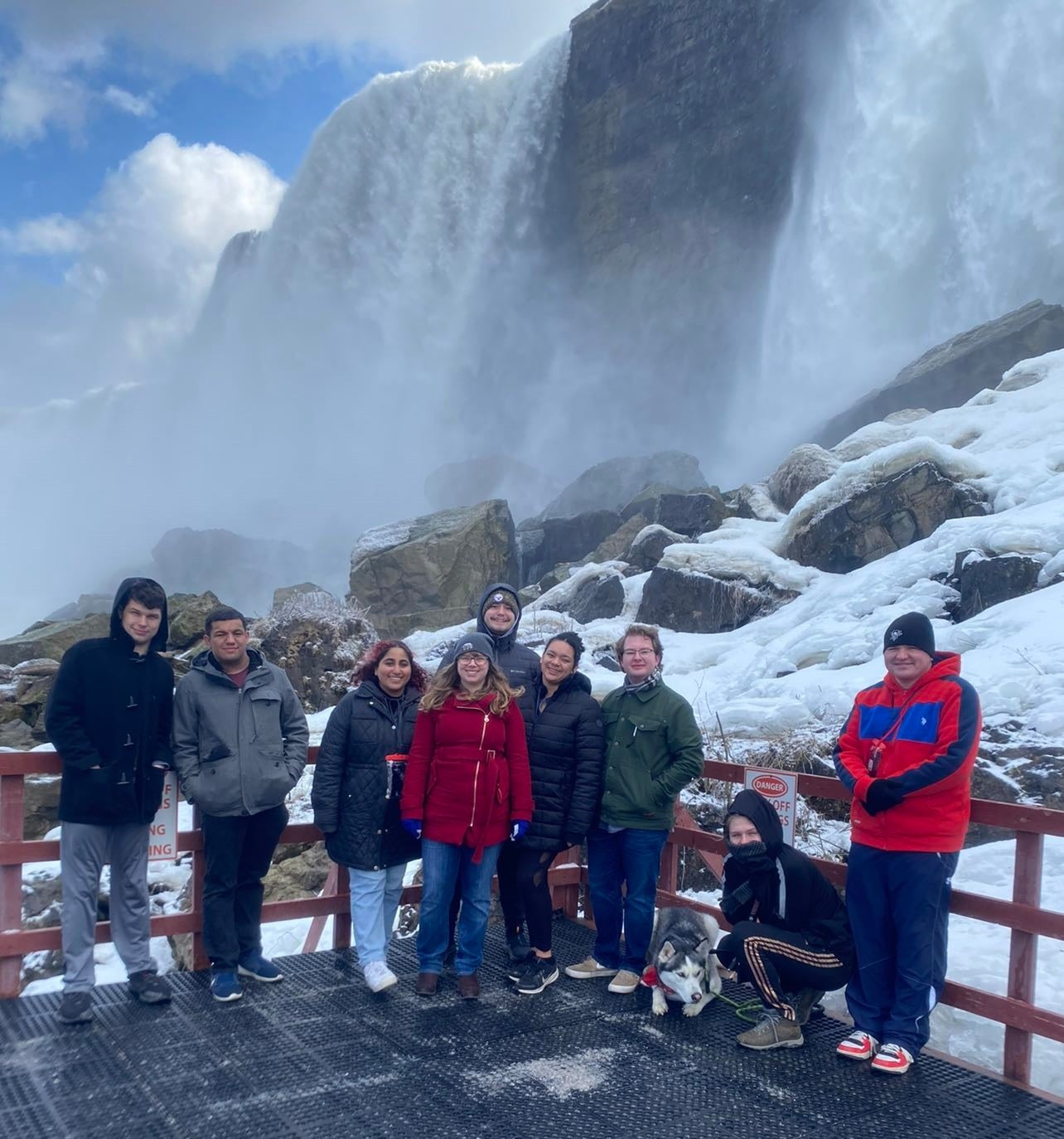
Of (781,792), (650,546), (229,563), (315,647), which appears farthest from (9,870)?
(229,563)

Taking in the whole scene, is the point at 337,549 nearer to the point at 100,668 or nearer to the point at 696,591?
the point at 696,591

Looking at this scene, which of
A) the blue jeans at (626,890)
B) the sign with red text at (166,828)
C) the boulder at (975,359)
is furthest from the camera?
the boulder at (975,359)

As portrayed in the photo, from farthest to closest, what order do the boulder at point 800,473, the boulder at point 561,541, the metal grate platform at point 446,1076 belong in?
1. the boulder at point 561,541
2. the boulder at point 800,473
3. the metal grate platform at point 446,1076

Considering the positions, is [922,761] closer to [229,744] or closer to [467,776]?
[467,776]

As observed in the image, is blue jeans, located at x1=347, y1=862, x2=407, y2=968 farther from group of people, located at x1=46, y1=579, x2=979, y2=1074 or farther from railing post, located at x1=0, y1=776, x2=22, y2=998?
railing post, located at x1=0, y1=776, x2=22, y2=998

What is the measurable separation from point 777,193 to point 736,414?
9941 mm

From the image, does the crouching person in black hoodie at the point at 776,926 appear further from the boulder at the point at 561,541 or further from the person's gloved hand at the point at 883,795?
the boulder at the point at 561,541

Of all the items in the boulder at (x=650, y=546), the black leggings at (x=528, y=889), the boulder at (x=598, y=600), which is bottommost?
the black leggings at (x=528, y=889)

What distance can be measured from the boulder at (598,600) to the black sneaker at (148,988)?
11954mm

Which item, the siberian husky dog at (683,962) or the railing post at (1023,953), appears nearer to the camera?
the railing post at (1023,953)

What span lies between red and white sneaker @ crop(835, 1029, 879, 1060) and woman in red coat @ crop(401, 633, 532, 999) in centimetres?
154

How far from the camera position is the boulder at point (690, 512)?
1961 centimetres

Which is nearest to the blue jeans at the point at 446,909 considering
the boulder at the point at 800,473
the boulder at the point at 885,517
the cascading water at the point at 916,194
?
the boulder at the point at 885,517

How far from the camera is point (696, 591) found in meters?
14.0
